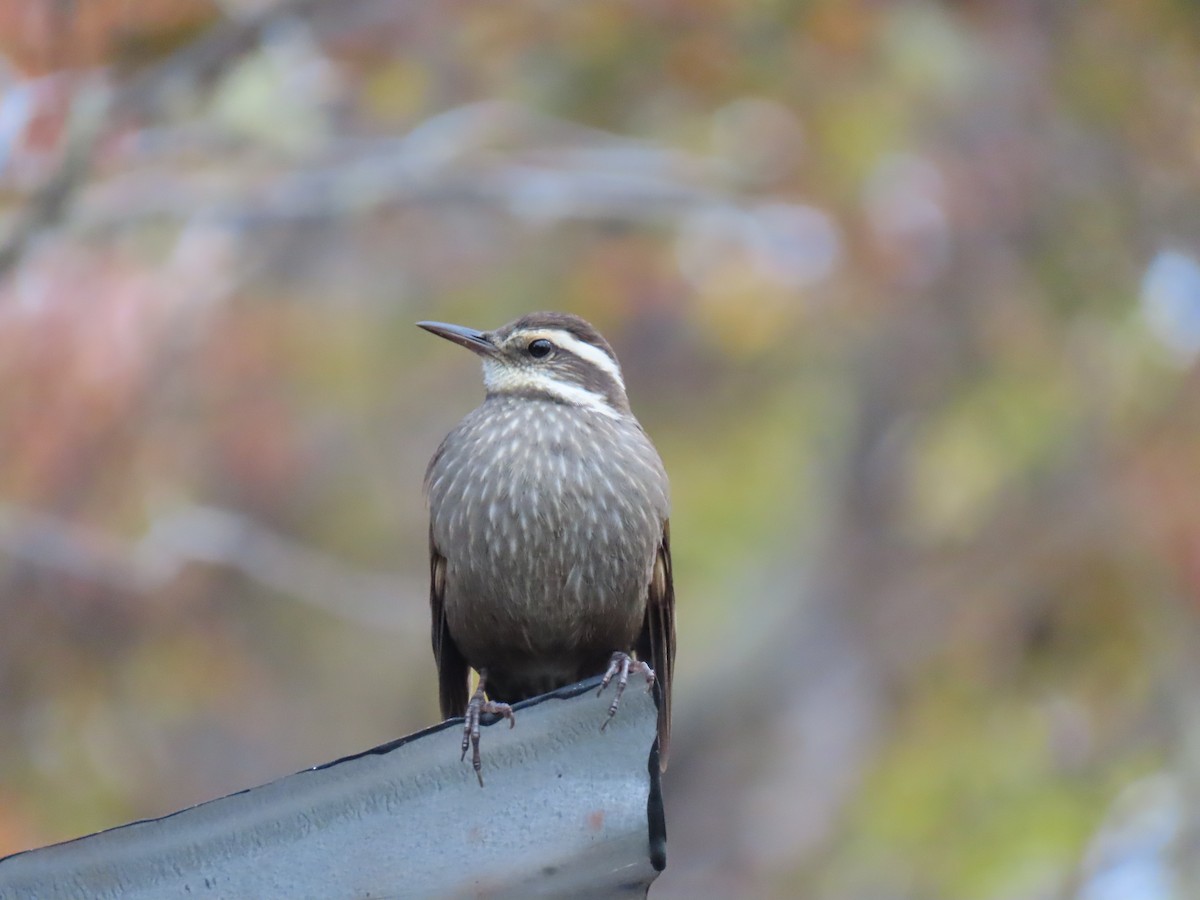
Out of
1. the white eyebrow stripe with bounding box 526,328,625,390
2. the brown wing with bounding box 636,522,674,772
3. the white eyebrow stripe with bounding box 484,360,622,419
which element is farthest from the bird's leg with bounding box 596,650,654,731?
the white eyebrow stripe with bounding box 526,328,625,390

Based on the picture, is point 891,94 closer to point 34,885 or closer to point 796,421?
point 796,421

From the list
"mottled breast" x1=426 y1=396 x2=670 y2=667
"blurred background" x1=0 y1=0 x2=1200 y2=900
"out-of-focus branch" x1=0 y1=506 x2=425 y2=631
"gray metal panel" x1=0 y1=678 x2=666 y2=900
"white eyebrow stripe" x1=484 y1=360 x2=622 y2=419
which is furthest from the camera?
"out-of-focus branch" x1=0 y1=506 x2=425 y2=631

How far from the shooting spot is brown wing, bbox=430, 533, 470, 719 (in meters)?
4.66

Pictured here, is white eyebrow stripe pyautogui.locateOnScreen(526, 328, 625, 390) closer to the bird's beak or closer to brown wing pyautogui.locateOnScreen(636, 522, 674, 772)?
the bird's beak

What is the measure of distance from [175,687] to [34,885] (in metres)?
6.80

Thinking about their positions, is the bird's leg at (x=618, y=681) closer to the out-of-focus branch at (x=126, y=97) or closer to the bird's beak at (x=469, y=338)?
the bird's beak at (x=469, y=338)

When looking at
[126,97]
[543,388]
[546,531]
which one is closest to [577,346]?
[543,388]

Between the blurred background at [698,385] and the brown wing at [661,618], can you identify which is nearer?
the brown wing at [661,618]

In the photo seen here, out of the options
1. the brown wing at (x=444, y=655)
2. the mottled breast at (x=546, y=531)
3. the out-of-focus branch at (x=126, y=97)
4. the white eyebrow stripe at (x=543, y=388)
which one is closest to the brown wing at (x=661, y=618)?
the mottled breast at (x=546, y=531)

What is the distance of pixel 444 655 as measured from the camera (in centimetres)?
489

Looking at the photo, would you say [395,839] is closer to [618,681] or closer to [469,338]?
[618,681]

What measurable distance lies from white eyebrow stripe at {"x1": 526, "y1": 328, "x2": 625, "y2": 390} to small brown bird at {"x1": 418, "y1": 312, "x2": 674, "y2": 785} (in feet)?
0.27

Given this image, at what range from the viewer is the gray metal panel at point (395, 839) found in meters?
2.81

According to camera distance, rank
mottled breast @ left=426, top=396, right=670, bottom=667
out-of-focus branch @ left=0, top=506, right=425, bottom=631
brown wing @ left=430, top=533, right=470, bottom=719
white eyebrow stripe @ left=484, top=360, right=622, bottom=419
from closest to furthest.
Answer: mottled breast @ left=426, top=396, right=670, bottom=667 < brown wing @ left=430, top=533, right=470, bottom=719 < white eyebrow stripe @ left=484, top=360, right=622, bottom=419 < out-of-focus branch @ left=0, top=506, right=425, bottom=631
